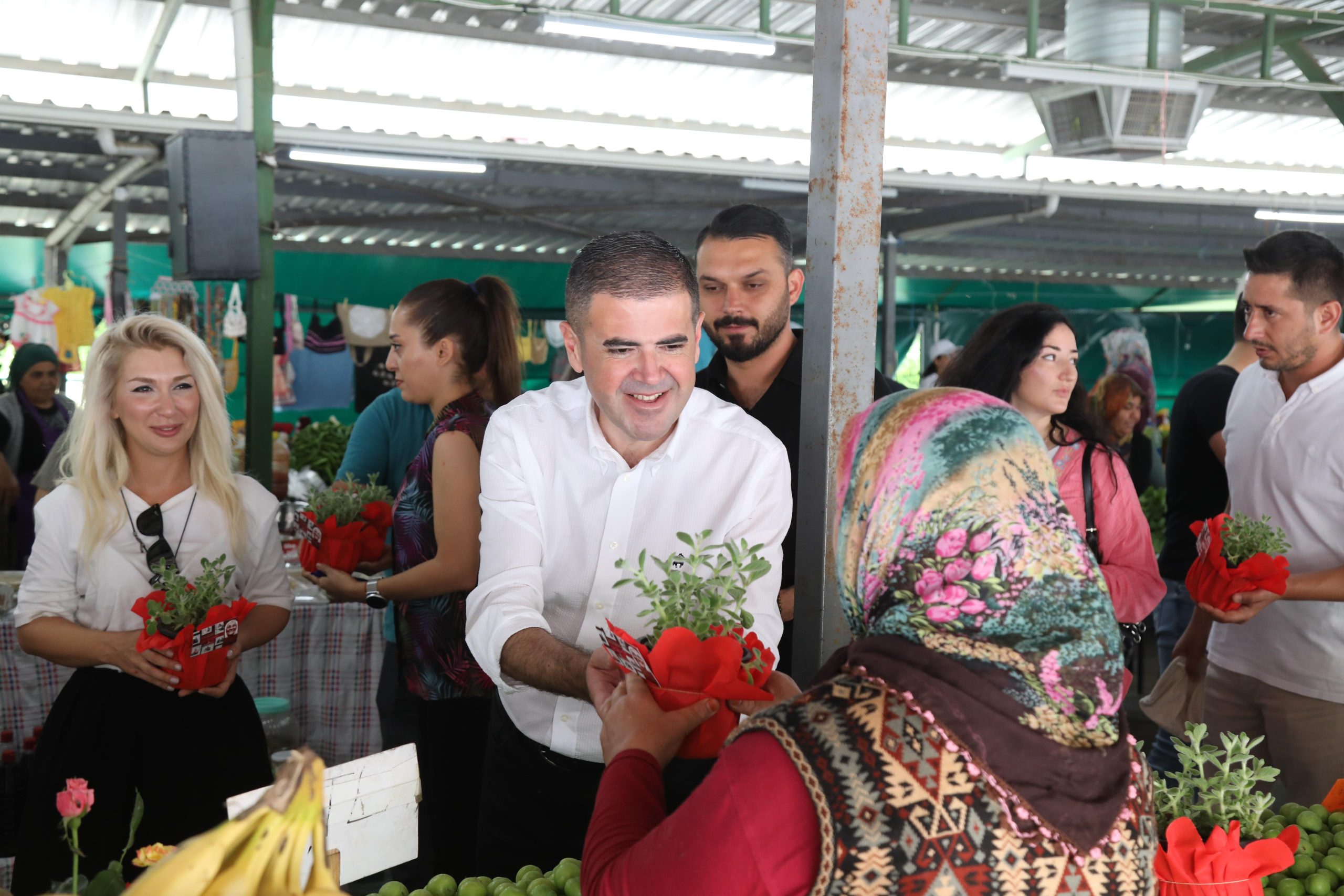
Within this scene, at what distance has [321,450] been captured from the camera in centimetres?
624

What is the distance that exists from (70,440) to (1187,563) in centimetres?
361

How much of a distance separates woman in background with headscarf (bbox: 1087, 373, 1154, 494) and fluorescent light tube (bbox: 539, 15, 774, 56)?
2686 millimetres

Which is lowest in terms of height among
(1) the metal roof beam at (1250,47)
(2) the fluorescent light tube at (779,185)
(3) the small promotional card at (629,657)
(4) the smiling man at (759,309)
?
(3) the small promotional card at (629,657)

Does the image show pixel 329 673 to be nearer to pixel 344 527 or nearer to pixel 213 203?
pixel 344 527

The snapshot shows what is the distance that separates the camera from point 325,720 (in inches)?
168

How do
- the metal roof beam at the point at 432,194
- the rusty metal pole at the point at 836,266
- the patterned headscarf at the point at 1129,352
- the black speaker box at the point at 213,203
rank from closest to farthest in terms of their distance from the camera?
the rusty metal pole at the point at 836,266, the black speaker box at the point at 213,203, the metal roof beam at the point at 432,194, the patterned headscarf at the point at 1129,352

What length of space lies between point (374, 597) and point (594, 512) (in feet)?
3.71

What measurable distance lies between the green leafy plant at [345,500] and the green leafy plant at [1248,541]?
88.5 inches

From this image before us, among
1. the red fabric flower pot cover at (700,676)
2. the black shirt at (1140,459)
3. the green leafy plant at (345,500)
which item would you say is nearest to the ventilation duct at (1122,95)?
the black shirt at (1140,459)

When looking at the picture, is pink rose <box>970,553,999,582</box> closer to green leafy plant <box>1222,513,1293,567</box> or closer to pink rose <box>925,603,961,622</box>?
pink rose <box>925,603,961,622</box>

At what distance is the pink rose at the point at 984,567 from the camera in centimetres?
104

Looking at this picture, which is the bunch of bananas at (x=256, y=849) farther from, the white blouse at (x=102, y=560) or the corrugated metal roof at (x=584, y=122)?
the corrugated metal roof at (x=584, y=122)

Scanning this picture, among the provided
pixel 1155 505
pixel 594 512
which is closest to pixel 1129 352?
pixel 1155 505

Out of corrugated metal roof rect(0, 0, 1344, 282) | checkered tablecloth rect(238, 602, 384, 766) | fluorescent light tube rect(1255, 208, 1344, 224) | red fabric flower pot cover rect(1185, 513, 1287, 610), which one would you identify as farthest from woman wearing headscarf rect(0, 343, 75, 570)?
fluorescent light tube rect(1255, 208, 1344, 224)
